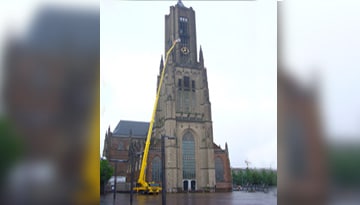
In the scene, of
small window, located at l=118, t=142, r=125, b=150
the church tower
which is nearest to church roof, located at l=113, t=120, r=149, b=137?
small window, located at l=118, t=142, r=125, b=150

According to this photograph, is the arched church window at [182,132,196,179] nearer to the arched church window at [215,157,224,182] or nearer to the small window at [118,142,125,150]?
the arched church window at [215,157,224,182]

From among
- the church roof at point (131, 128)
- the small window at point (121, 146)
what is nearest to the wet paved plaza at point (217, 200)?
the small window at point (121, 146)

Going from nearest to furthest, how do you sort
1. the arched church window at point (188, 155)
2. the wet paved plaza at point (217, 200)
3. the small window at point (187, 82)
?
the wet paved plaza at point (217, 200), the arched church window at point (188, 155), the small window at point (187, 82)

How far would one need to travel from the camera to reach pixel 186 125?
96.7ft

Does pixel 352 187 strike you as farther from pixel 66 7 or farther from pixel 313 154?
pixel 66 7

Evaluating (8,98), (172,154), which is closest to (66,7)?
(8,98)

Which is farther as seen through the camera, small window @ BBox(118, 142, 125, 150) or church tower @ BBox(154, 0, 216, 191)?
small window @ BBox(118, 142, 125, 150)

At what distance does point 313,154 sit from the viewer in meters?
1.57

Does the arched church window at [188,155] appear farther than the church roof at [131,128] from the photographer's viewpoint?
No

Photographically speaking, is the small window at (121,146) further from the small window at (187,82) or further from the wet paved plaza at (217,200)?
the wet paved plaza at (217,200)

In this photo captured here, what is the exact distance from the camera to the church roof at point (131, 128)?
34188 millimetres

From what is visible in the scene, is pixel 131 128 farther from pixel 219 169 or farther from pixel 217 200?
pixel 217 200

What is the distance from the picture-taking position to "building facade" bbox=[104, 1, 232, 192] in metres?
27.7

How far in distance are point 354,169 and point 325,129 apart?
9.1 inches
